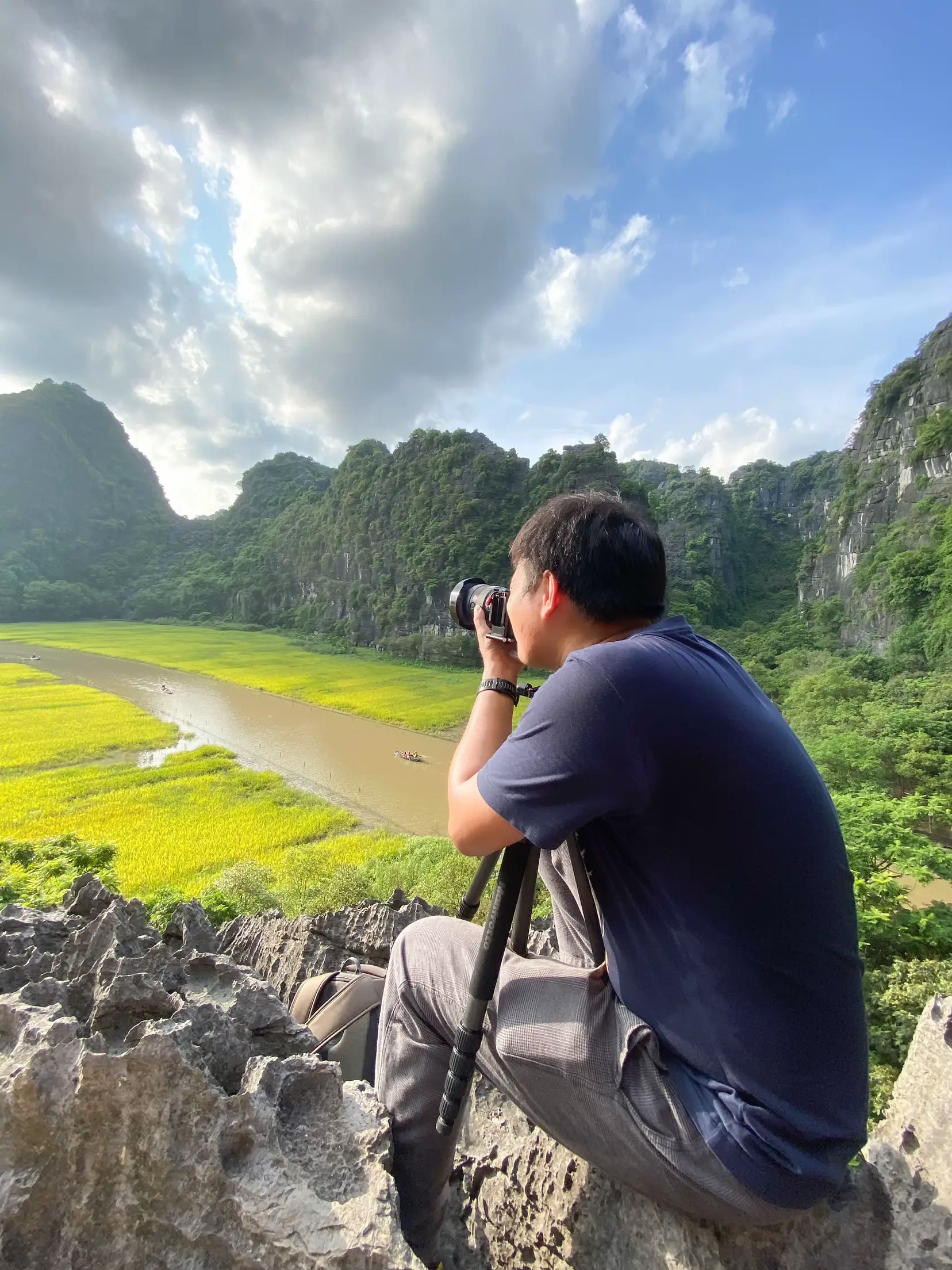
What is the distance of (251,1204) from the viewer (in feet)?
2.94

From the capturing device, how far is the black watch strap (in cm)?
121

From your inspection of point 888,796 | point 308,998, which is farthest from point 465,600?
point 888,796

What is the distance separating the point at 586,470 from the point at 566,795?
30428mm

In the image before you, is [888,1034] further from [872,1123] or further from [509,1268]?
[509,1268]

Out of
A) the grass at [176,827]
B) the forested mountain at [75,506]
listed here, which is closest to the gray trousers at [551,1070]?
the grass at [176,827]

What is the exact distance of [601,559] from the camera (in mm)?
1054

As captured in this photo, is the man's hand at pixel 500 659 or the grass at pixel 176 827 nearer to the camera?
the man's hand at pixel 500 659

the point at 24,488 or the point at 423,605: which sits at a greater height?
the point at 24,488

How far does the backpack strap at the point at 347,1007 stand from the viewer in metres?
1.46

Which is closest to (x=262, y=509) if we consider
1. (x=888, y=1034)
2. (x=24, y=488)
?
(x=24, y=488)

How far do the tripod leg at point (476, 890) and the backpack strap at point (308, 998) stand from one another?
40 cm

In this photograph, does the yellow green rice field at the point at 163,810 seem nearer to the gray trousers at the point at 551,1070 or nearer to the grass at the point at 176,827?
the grass at the point at 176,827

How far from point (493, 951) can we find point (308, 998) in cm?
86

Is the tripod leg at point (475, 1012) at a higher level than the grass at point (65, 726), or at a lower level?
higher
